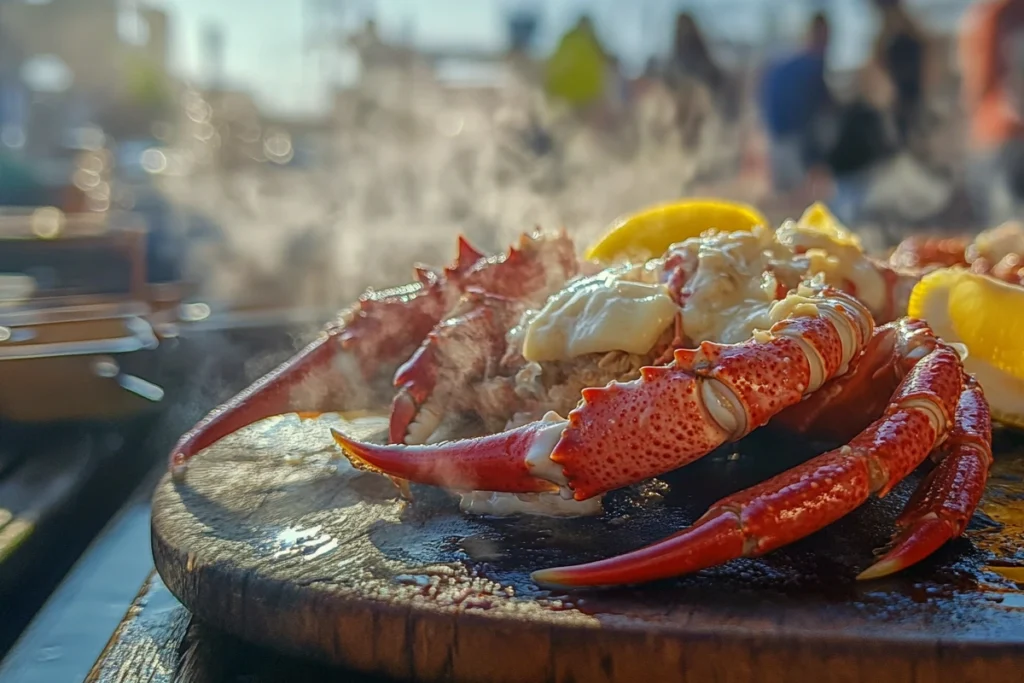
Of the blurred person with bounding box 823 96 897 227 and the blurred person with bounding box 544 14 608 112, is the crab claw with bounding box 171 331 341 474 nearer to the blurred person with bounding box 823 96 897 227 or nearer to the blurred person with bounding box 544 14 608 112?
the blurred person with bounding box 823 96 897 227

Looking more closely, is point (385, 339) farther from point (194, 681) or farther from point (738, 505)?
point (738, 505)

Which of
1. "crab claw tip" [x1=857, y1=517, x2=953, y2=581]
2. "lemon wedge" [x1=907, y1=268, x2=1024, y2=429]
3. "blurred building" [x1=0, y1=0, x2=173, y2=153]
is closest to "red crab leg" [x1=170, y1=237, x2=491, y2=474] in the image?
"lemon wedge" [x1=907, y1=268, x2=1024, y2=429]

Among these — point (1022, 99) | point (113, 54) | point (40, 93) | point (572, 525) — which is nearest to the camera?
point (572, 525)

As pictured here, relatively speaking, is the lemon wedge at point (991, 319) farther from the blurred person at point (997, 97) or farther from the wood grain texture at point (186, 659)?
the blurred person at point (997, 97)

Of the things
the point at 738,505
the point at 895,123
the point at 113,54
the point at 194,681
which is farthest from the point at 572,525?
the point at 113,54

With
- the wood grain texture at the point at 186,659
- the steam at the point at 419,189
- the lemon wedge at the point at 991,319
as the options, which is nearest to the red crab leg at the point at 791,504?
the wood grain texture at the point at 186,659

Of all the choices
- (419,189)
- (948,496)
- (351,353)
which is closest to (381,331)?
(351,353)

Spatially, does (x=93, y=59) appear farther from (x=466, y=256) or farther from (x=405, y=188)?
(x=466, y=256)
